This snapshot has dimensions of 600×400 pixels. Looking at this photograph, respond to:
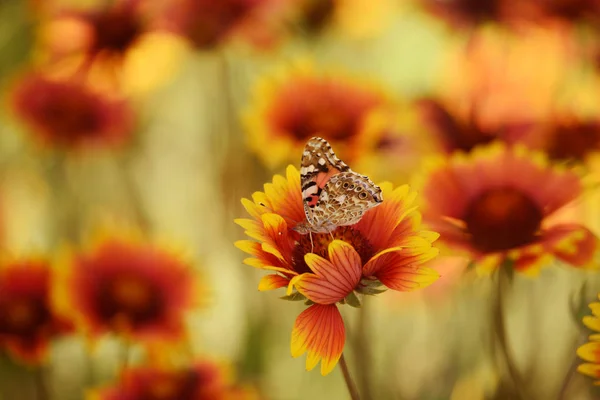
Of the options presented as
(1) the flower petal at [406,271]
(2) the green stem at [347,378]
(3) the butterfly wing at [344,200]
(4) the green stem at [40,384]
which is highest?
(3) the butterfly wing at [344,200]

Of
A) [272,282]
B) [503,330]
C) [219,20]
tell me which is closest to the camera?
[272,282]

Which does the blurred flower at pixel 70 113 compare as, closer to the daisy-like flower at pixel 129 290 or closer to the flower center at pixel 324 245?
the daisy-like flower at pixel 129 290

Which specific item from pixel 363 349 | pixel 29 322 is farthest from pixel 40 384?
pixel 363 349

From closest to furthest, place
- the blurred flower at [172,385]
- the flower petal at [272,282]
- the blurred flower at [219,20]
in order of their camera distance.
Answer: the flower petal at [272,282], the blurred flower at [172,385], the blurred flower at [219,20]

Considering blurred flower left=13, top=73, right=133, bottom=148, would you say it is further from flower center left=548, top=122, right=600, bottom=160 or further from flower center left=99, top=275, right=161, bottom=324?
flower center left=548, top=122, right=600, bottom=160

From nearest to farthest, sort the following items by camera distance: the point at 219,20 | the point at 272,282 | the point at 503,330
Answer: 1. the point at 272,282
2. the point at 503,330
3. the point at 219,20

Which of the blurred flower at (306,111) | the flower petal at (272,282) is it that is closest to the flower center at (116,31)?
the blurred flower at (306,111)

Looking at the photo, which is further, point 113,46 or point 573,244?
point 113,46

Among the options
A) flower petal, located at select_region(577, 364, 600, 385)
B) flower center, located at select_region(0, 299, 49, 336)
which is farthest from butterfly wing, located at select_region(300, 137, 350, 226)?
flower center, located at select_region(0, 299, 49, 336)

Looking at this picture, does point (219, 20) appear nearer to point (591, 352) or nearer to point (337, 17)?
point (337, 17)
